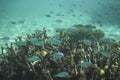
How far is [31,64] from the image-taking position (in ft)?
19.0

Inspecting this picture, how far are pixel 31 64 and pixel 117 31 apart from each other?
11.9m

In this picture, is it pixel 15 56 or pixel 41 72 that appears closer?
pixel 41 72

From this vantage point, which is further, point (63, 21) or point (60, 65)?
point (63, 21)

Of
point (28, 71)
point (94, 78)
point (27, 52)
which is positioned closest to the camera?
point (94, 78)

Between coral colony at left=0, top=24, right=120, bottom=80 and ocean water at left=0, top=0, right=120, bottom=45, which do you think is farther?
ocean water at left=0, top=0, right=120, bottom=45

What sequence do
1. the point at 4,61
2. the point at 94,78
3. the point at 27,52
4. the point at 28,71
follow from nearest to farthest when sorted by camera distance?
the point at 94,78, the point at 28,71, the point at 4,61, the point at 27,52

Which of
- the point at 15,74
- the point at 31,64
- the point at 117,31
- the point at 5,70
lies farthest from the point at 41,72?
the point at 117,31

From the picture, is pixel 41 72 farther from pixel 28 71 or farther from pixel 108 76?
pixel 108 76

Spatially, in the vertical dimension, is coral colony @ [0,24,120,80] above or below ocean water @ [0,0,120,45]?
below

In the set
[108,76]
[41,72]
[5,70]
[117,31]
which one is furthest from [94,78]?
[117,31]

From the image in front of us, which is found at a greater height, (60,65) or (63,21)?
(63,21)

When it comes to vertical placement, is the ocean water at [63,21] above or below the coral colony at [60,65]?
above

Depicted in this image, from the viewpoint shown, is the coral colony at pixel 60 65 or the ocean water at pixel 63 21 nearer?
the coral colony at pixel 60 65

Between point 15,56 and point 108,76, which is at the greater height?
point 15,56
